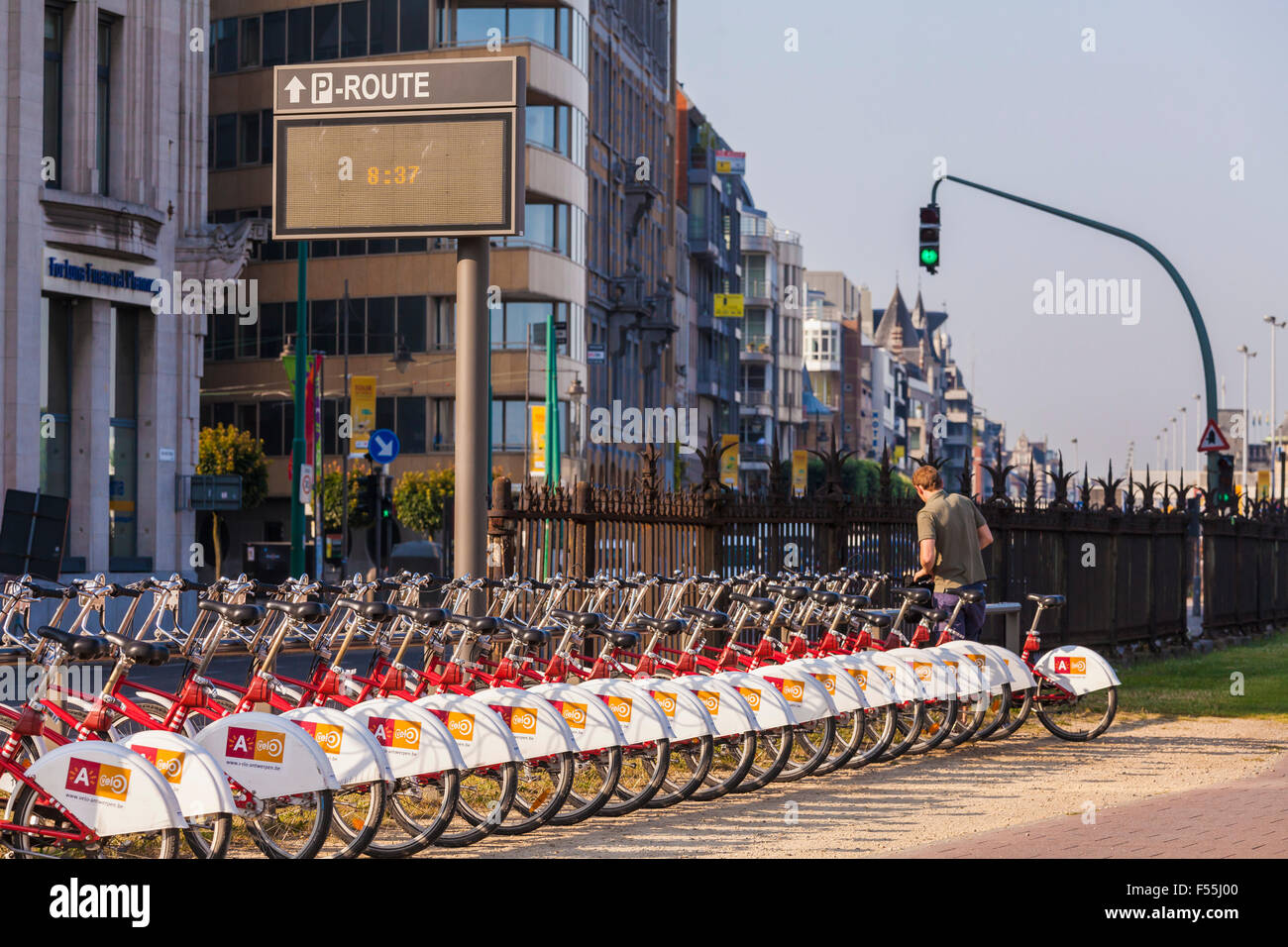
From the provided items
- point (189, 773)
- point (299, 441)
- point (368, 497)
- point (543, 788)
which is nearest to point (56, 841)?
point (189, 773)

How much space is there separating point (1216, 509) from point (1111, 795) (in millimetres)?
16000

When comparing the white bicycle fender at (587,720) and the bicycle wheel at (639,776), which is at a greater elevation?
the white bicycle fender at (587,720)

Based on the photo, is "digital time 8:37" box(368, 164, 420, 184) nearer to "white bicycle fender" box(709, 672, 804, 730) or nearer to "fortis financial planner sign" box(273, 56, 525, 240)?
"fortis financial planner sign" box(273, 56, 525, 240)

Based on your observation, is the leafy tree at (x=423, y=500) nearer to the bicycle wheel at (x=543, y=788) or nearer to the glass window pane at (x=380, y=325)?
the glass window pane at (x=380, y=325)

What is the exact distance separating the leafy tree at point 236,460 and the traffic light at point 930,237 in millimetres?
32875

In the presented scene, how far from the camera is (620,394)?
71938mm

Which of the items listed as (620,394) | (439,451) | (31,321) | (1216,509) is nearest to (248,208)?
(439,451)

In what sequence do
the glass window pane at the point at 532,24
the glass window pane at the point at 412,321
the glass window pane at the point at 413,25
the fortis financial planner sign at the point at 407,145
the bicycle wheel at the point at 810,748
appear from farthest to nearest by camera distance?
the glass window pane at the point at 412,321 < the glass window pane at the point at 532,24 < the glass window pane at the point at 413,25 < the fortis financial planner sign at the point at 407,145 < the bicycle wheel at the point at 810,748

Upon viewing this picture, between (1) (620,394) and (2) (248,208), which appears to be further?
(1) (620,394)

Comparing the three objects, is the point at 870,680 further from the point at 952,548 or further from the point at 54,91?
the point at 54,91

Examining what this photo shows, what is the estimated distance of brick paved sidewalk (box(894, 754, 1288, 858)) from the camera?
8.23m

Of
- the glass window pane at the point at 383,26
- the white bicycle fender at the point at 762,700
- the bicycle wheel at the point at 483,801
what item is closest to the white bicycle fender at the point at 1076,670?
the white bicycle fender at the point at 762,700

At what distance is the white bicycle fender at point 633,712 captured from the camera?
967cm
